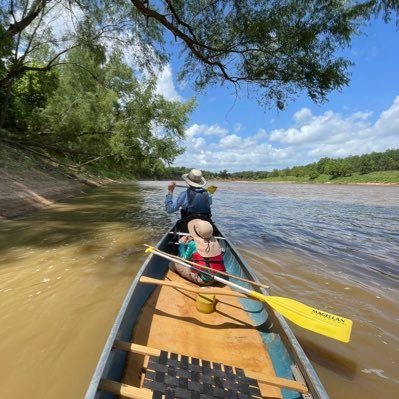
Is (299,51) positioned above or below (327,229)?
above

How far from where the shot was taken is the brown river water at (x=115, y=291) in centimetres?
313

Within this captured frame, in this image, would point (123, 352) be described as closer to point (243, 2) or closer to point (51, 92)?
point (243, 2)

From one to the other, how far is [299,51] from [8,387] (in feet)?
27.4

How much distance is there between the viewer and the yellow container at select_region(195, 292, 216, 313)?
385cm

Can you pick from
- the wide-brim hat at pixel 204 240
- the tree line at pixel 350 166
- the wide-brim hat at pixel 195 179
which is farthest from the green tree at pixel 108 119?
the tree line at pixel 350 166

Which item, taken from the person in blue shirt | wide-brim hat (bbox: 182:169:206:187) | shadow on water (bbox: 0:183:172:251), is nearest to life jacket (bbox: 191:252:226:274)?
the person in blue shirt

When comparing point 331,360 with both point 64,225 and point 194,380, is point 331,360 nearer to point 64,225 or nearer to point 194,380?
point 194,380

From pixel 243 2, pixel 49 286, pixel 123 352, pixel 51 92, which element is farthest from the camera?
pixel 51 92

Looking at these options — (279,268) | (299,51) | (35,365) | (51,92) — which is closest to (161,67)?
(299,51)

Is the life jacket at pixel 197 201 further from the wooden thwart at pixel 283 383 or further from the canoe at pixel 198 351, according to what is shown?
the wooden thwart at pixel 283 383

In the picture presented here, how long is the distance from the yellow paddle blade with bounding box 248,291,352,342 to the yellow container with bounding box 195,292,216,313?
77cm

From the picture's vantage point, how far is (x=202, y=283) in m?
4.55

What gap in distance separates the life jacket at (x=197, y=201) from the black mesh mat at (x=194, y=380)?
4.27 metres

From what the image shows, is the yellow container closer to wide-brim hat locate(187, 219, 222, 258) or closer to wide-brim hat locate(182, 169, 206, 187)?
wide-brim hat locate(187, 219, 222, 258)
